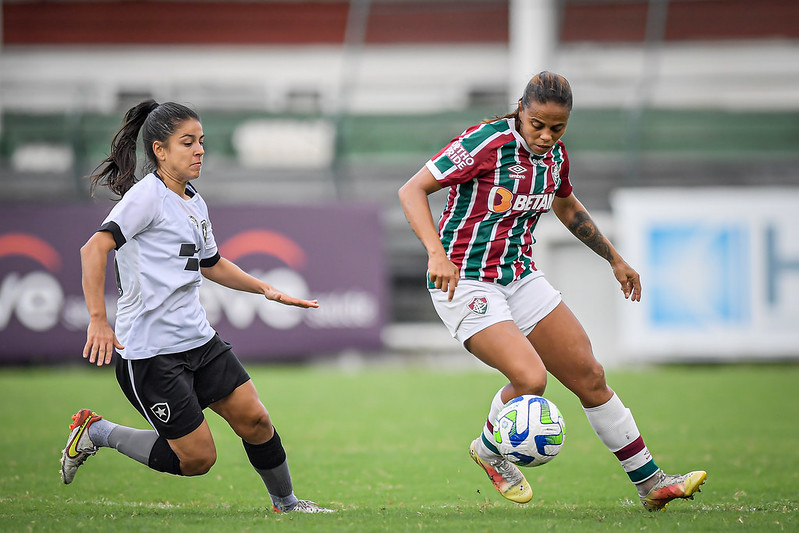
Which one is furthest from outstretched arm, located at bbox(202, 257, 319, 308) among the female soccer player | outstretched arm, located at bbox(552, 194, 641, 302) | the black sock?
outstretched arm, located at bbox(552, 194, 641, 302)

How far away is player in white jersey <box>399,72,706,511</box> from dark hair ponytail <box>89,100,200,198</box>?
125 centimetres

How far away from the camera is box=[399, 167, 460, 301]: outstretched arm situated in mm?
5121

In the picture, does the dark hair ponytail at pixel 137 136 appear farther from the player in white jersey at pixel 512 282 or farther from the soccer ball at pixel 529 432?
the soccer ball at pixel 529 432

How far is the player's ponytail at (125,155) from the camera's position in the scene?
540 cm

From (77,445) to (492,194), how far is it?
8.83ft

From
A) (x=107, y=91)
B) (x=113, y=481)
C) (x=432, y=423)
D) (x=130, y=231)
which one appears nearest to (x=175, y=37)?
(x=107, y=91)

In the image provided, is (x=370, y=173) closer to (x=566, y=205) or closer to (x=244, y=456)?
(x=244, y=456)

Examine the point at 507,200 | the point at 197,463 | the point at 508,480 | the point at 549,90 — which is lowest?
the point at 508,480

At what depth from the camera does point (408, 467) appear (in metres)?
7.65

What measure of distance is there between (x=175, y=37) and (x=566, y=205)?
20.7 meters

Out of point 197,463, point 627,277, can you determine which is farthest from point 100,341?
point 627,277

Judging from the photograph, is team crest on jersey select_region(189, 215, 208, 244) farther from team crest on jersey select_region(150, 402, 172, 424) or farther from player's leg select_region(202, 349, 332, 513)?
team crest on jersey select_region(150, 402, 172, 424)

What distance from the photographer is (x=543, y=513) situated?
5.55 m

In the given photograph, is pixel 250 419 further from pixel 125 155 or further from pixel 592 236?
pixel 592 236
